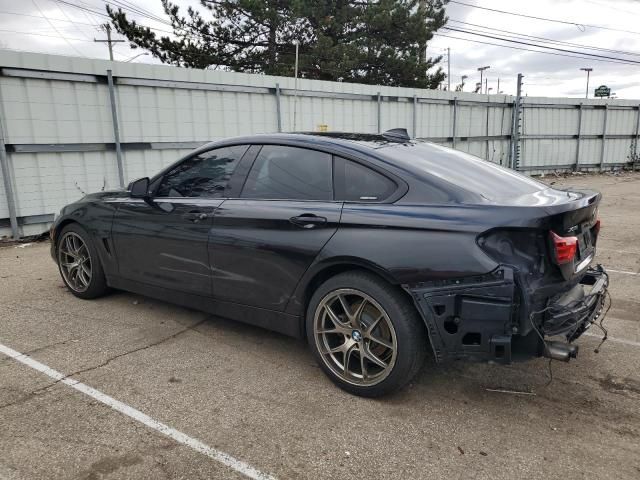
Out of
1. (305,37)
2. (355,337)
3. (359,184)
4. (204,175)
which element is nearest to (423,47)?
(305,37)

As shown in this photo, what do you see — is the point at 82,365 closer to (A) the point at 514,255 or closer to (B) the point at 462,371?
(B) the point at 462,371

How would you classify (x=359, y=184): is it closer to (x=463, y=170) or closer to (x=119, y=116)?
(x=463, y=170)

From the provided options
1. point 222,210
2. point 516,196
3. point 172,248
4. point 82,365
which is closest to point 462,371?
point 516,196

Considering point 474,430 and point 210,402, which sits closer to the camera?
point 474,430

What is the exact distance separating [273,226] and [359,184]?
2.08 ft

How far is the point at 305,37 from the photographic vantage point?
2353 centimetres

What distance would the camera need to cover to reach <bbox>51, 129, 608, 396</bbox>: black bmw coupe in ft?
8.45

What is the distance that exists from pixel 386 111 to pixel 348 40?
11.9 meters

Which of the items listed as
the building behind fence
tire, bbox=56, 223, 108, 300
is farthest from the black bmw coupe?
the building behind fence

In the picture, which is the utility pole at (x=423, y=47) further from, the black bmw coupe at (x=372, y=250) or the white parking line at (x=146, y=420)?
the white parking line at (x=146, y=420)

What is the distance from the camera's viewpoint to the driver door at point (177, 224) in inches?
145

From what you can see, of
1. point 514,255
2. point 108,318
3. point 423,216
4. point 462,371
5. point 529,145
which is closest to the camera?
point 514,255

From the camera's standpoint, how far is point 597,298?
304cm

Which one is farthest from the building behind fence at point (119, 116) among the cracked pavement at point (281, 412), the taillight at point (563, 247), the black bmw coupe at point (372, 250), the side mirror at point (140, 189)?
the taillight at point (563, 247)
